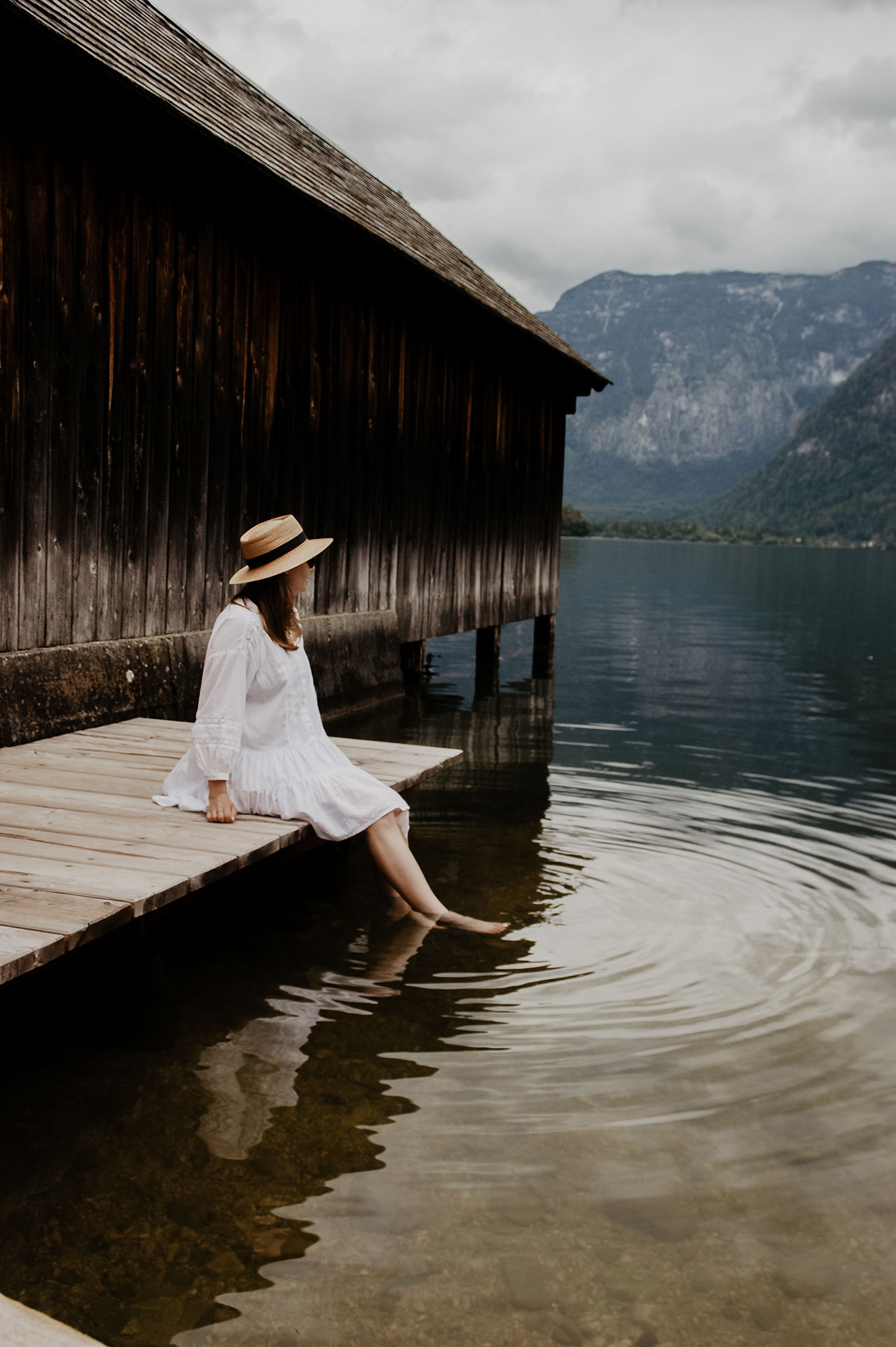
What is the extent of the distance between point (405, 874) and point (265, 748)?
0.90m

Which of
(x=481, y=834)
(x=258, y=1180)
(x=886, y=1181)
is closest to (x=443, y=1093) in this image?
(x=258, y=1180)

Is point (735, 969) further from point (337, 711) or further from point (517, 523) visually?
point (517, 523)

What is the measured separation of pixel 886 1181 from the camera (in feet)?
12.5

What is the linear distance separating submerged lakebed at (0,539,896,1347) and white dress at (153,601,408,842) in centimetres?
Answer: 74

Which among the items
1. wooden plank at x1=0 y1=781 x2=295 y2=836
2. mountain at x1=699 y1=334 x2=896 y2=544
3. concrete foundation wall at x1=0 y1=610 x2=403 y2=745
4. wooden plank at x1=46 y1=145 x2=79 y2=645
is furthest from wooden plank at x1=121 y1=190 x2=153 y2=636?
mountain at x1=699 y1=334 x2=896 y2=544

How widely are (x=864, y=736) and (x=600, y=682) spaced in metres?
4.92

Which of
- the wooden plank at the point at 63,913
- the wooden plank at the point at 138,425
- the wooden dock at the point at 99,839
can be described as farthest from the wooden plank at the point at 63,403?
the wooden plank at the point at 63,913

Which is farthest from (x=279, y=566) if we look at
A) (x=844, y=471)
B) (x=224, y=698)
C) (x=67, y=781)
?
(x=844, y=471)

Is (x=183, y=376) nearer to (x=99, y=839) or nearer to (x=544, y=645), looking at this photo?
(x=99, y=839)

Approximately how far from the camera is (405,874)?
564 centimetres

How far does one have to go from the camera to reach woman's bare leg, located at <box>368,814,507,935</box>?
18.1ft

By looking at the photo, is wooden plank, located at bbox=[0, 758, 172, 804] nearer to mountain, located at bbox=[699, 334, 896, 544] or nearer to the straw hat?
the straw hat

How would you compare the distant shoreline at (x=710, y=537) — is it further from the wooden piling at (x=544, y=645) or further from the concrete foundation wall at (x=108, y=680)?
the concrete foundation wall at (x=108, y=680)

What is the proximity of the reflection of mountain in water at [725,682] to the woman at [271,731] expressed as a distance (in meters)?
5.82
